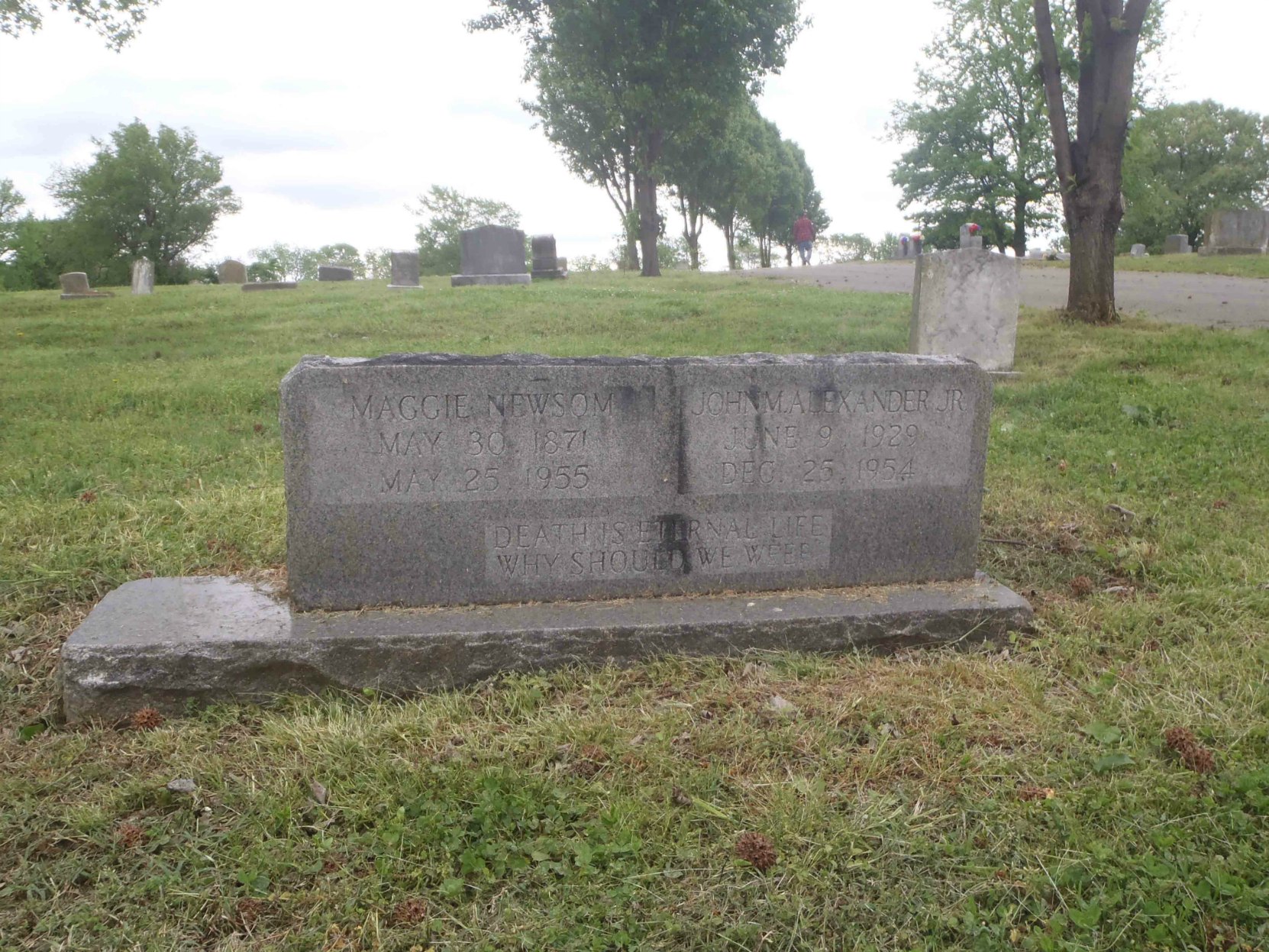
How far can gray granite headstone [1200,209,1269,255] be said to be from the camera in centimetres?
2584

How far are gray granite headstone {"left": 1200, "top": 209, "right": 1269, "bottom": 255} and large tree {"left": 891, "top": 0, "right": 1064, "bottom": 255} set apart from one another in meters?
13.8

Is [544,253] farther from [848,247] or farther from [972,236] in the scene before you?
[848,247]

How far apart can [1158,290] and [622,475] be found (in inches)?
580

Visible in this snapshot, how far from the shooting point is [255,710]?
3426 millimetres

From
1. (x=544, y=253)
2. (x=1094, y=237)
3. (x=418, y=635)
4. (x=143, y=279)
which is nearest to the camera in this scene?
(x=418, y=635)

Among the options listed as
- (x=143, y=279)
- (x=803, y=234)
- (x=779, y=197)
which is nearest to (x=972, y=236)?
(x=143, y=279)

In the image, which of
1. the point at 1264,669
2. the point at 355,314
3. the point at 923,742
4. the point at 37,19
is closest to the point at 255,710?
the point at 923,742

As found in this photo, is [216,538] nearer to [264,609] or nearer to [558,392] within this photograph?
[264,609]

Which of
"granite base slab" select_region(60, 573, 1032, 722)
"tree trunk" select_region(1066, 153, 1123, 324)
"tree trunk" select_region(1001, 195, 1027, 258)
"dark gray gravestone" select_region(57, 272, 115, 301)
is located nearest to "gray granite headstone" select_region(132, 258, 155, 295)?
"dark gray gravestone" select_region(57, 272, 115, 301)

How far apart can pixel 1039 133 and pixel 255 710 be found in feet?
144

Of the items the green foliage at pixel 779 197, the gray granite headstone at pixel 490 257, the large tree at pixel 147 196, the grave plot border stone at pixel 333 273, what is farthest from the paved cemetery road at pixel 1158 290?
the large tree at pixel 147 196

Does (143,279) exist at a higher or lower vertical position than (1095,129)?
lower

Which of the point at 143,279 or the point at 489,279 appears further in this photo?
the point at 143,279

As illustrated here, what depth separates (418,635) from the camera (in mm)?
3541
